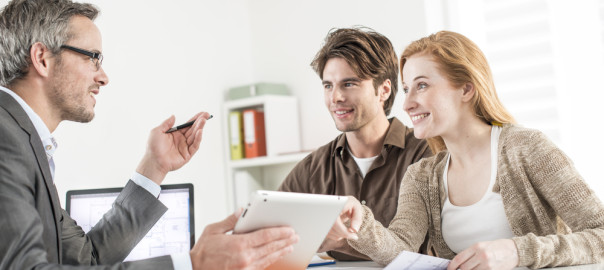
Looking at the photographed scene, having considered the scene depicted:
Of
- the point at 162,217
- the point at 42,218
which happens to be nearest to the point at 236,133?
the point at 162,217

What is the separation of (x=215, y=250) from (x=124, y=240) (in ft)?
2.22

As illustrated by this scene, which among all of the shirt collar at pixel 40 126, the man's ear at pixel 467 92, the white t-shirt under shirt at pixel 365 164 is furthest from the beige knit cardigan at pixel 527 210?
the shirt collar at pixel 40 126

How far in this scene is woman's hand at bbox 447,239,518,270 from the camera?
57.5 inches

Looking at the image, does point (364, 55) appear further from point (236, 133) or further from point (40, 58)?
point (236, 133)

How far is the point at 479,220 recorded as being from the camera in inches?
72.3

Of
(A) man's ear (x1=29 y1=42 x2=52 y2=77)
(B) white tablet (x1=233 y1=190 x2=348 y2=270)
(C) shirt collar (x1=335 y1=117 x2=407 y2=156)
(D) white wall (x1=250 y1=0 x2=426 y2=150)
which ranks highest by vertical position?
(D) white wall (x1=250 y1=0 x2=426 y2=150)

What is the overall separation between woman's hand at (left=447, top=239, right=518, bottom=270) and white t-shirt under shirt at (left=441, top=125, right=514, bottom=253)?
0.31 m

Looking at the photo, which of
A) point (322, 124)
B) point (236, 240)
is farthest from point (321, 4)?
point (236, 240)

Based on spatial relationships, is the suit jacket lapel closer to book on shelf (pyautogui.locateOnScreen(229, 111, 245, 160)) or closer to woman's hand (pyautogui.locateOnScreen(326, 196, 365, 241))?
woman's hand (pyautogui.locateOnScreen(326, 196, 365, 241))

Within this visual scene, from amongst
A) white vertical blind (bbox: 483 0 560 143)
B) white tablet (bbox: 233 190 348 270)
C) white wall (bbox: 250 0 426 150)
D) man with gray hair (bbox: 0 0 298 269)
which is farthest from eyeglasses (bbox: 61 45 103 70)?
white vertical blind (bbox: 483 0 560 143)

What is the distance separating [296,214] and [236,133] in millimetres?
2806

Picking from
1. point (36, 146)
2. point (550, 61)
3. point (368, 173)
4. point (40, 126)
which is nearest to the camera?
point (36, 146)

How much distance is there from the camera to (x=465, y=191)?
1915 millimetres

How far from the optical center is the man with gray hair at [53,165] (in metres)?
1.25
